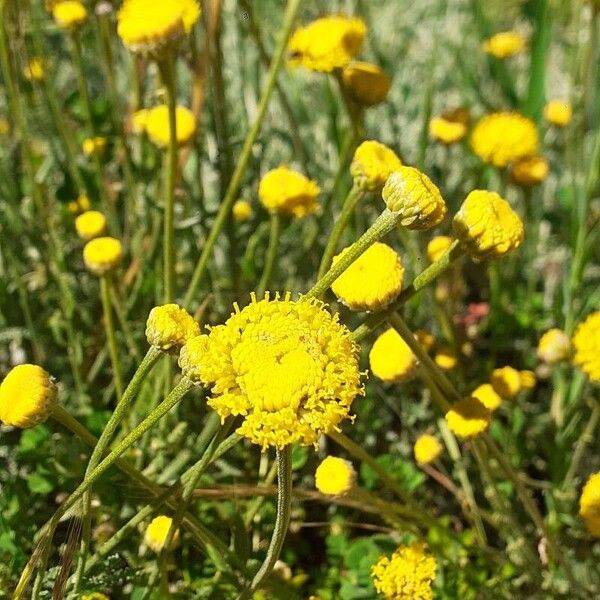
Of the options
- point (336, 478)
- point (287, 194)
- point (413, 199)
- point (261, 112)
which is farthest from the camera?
point (287, 194)

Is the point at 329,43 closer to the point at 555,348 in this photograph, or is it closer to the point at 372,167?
the point at 372,167

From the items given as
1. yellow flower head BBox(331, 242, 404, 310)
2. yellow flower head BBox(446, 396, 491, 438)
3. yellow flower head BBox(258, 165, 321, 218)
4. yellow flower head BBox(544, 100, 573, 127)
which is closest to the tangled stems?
yellow flower head BBox(258, 165, 321, 218)

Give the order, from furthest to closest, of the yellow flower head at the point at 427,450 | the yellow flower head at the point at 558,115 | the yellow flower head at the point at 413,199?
1. the yellow flower head at the point at 558,115
2. the yellow flower head at the point at 427,450
3. the yellow flower head at the point at 413,199

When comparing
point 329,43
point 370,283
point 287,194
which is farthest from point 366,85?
point 370,283

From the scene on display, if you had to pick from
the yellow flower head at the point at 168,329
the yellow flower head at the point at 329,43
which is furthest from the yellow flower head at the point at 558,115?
the yellow flower head at the point at 168,329

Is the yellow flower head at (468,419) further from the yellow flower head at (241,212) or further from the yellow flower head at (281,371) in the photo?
the yellow flower head at (241,212)
